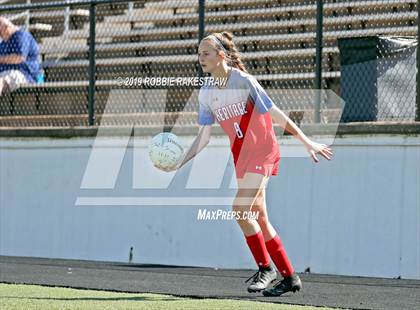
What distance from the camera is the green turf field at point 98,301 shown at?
8180 mm

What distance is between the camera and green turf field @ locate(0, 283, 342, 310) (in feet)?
26.8

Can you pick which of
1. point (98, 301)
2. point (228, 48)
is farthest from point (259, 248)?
point (228, 48)

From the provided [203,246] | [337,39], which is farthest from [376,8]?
[203,246]

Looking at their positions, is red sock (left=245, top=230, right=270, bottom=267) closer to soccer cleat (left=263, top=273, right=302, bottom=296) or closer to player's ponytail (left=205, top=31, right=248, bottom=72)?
soccer cleat (left=263, top=273, right=302, bottom=296)

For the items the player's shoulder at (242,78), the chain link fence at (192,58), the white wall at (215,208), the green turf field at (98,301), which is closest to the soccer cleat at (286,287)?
the green turf field at (98,301)

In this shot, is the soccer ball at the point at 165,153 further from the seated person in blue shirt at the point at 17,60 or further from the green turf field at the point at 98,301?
the seated person in blue shirt at the point at 17,60

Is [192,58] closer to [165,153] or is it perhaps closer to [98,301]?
[165,153]

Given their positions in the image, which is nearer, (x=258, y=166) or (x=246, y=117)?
(x=258, y=166)

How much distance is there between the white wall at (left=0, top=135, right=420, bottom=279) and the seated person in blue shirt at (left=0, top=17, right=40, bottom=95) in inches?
37.9

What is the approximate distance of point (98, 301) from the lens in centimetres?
855

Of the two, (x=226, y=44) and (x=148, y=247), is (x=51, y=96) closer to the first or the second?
(x=148, y=247)

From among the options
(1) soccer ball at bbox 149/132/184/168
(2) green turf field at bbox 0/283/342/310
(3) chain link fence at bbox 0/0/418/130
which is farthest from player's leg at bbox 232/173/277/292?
(3) chain link fence at bbox 0/0/418/130

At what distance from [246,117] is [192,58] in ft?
18.2

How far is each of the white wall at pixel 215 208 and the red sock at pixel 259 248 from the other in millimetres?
2635
